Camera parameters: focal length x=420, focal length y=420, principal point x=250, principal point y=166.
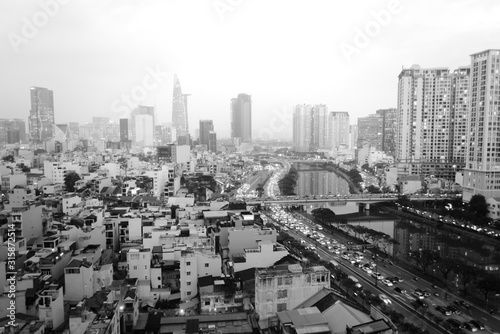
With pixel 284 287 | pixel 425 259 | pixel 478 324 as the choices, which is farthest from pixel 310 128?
pixel 284 287

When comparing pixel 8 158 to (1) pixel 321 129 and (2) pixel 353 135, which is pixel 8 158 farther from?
(2) pixel 353 135

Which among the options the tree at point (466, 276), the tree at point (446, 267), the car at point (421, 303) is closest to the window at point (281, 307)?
the car at point (421, 303)

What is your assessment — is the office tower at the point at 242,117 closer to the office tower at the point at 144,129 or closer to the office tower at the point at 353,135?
the office tower at the point at 353,135

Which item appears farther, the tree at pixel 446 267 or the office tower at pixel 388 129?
the office tower at pixel 388 129

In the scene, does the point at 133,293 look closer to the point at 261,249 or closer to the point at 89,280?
the point at 89,280

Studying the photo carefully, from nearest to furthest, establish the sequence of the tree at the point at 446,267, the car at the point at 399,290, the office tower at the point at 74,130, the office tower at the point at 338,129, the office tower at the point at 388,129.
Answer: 1. the car at the point at 399,290
2. the tree at the point at 446,267
3. the office tower at the point at 388,129
4. the office tower at the point at 74,130
5. the office tower at the point at 338,129

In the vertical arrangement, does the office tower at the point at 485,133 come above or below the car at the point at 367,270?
above
